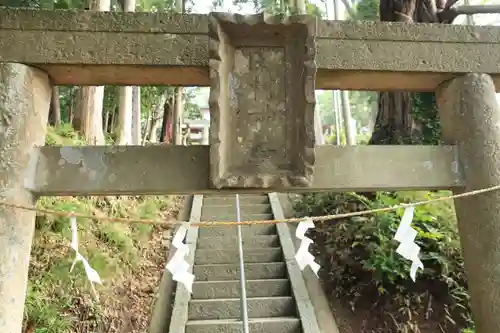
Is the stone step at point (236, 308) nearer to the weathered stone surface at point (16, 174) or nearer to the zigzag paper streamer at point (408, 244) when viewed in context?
the zigzag paper streamer at point (408, 244)

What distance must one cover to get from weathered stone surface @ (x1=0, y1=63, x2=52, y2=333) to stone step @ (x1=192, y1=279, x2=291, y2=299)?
9.78 feet

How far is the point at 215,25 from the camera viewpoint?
237 centimetres

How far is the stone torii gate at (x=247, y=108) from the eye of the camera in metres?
2.41

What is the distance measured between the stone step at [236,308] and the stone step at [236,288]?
0.76ft

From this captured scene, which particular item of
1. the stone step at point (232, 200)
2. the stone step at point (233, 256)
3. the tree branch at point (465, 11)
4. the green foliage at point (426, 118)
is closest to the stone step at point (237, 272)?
the stone step at point (233, 256)

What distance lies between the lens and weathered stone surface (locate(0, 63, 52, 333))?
7.48 ft

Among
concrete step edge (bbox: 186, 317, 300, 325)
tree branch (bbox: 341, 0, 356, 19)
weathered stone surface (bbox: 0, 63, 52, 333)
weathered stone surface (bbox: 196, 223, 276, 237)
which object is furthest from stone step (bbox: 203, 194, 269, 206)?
tree branch (bbox: 341, 0, 356, 19)

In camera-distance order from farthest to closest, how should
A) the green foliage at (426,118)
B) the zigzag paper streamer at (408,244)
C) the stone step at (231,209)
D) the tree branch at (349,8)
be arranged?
the tree branch at (349,8) < the stone step at (231,209) < the green foliage at (426,118) < the zigzag paper streamer at (408,244)

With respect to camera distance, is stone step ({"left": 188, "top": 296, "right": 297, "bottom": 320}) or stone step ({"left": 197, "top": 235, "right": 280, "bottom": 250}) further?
stone step ({"left": 197, "top": 235, "right": 280, "bottom": 250})

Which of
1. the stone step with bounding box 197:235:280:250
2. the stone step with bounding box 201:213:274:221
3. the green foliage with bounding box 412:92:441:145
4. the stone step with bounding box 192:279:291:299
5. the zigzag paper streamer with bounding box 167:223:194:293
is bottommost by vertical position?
the stone step with bounding box 192:279:291:299

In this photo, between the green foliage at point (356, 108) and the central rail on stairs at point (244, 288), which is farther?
the green foliage at point (356, 108)

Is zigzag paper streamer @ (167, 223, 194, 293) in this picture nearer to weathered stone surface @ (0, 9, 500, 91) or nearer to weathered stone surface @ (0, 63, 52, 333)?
weathered stone surface @ (0, 63, 52, 333)

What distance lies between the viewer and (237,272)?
5594mm

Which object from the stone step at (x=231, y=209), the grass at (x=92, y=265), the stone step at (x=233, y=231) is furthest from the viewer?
the stone step at (x=231, y=209)
